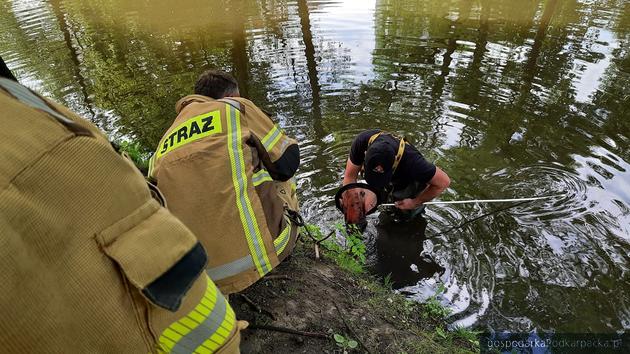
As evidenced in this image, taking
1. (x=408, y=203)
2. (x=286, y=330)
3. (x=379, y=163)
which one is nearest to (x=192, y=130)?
(x=286, y=330)

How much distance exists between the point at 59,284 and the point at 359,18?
49.4 ft

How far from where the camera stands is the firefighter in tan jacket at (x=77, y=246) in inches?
30.9

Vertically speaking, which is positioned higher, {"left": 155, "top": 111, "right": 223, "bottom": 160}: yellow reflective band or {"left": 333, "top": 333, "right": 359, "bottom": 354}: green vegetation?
{"left": 155, "top": 111, "right": 223, "bottom": 160}: yellow reflective band

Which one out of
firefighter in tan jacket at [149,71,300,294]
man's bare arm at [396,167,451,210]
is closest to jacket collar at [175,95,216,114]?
firefighter in tan jacket at [149,71,300,294]

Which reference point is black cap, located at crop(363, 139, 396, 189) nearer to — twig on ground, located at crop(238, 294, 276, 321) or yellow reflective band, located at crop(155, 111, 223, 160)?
twig on ground, located at crop(238, 294, 276, 321)

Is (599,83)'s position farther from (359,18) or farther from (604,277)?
(359,18)

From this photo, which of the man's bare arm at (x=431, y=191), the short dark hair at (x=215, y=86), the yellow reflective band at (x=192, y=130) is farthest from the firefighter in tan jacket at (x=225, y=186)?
the man's bare arm at (x=431, y=191)

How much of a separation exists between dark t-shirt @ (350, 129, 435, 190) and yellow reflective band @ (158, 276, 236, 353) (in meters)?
3.57

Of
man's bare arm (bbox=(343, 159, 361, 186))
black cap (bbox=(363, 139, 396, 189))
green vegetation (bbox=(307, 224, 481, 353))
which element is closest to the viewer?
green vegetation (bbox=(307, 224, 481, 353))

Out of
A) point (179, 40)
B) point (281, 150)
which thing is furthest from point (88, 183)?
point (179, 40)

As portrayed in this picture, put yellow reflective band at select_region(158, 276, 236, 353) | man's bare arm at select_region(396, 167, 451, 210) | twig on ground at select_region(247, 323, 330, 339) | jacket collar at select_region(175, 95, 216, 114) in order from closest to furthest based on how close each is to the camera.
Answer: yellow reflective band at select_region(158, 276, 236, 353) → twig on ground at select_region(247, 323, 330, 339) → jacket collar at select_region(175, 95, 216, 114) → man's bare arm at select_region(396, 167, 451, 210)

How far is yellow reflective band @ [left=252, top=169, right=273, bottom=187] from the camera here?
2.70 metres

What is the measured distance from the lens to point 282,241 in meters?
2.89

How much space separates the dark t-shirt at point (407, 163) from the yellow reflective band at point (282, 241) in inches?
77.8
